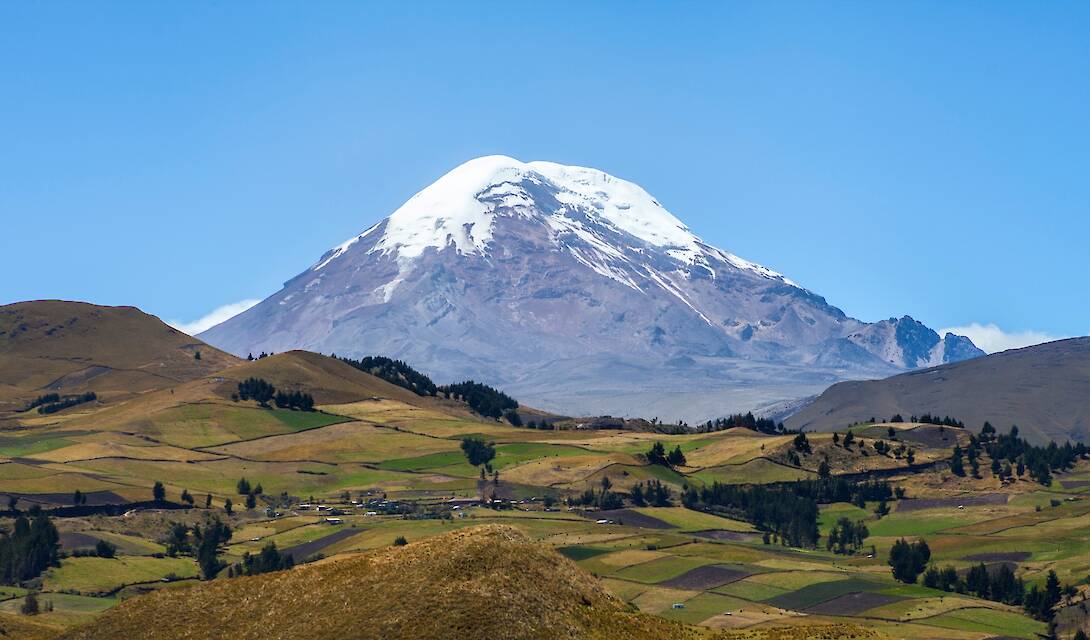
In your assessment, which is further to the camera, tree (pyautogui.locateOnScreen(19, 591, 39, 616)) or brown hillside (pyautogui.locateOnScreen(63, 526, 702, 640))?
tree (pyautogui.locateOnScreen(19, 591, 39, 616))

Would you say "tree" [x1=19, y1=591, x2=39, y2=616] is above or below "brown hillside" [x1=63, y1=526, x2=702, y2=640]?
below

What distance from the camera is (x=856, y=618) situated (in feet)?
611

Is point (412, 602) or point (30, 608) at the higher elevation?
point (412, 602)

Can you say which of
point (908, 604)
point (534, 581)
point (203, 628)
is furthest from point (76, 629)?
point (908, 604)

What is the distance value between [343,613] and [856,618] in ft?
414

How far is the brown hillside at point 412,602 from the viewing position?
69625 millimetres

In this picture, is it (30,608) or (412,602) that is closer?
(412,602)

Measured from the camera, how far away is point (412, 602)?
232 feet

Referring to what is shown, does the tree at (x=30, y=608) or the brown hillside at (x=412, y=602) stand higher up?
the brown hillside at (x=412, y=602)

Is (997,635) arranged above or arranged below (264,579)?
below

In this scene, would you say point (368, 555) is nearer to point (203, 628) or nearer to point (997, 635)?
point (203, 628)

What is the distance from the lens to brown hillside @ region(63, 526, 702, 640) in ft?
228

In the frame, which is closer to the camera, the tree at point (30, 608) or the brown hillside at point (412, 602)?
the brown hillside at point (412, 602)

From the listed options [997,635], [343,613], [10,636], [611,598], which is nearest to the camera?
[343,613]
